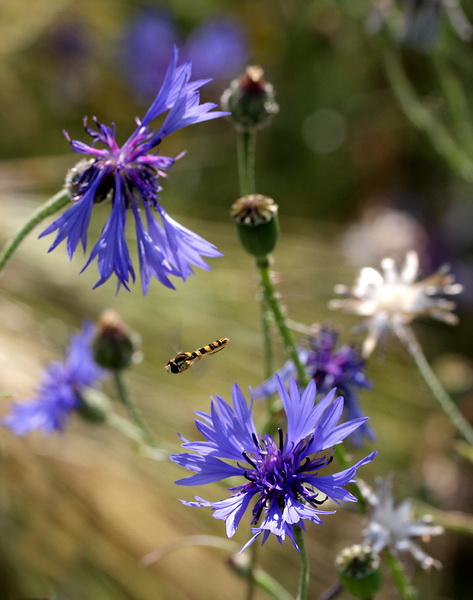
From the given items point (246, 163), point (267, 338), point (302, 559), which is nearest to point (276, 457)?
point (302, 559)

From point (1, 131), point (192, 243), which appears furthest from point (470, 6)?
point (192, 243)

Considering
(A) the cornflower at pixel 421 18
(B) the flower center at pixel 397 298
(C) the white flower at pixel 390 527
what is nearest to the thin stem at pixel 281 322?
(C) the white flower at pixel 390 527

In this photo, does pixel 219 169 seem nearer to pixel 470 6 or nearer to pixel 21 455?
pixel 470 6

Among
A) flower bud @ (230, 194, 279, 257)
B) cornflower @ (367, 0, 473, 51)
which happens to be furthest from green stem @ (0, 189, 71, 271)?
cornflower @ (367, 0, 473, 51)

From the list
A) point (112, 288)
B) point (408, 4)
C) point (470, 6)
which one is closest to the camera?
point (408, 4)

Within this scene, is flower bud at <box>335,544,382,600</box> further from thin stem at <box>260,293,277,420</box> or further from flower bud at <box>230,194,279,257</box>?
flower bud at <box>230,194,279,257</box>

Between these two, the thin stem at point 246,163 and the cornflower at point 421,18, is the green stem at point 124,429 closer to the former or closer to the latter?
the thin stem at point 246,163


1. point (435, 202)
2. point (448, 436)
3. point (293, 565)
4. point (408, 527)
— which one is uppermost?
point (435, 202)
